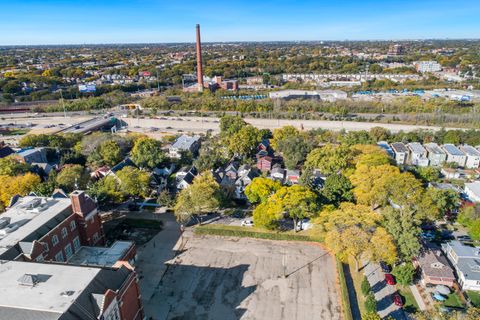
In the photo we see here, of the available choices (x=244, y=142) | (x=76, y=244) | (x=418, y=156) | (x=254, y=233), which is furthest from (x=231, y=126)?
(x=76, y=244)

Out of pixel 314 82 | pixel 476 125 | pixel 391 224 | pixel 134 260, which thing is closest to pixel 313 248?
pixel 391 224

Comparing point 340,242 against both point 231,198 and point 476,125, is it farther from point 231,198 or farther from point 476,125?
point 476,125

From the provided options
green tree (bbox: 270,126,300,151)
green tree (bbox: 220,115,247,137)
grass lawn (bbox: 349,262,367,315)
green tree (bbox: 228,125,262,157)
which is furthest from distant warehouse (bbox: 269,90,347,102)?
grass lawn (bbox: 349,262,367,315)

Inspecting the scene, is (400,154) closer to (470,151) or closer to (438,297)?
(470,151)

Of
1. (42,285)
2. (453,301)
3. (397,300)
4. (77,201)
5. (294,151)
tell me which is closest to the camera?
(42,285)

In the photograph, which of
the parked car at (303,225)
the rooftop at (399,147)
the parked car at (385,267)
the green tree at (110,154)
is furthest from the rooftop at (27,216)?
the rooftop at (399,147)

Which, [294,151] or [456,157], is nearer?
[294,151]

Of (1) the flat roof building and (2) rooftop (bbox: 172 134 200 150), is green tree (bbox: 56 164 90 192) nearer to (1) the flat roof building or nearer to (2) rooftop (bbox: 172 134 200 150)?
(1) the flat roof building

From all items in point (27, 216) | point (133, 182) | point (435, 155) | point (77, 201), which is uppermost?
point (77, 201)
